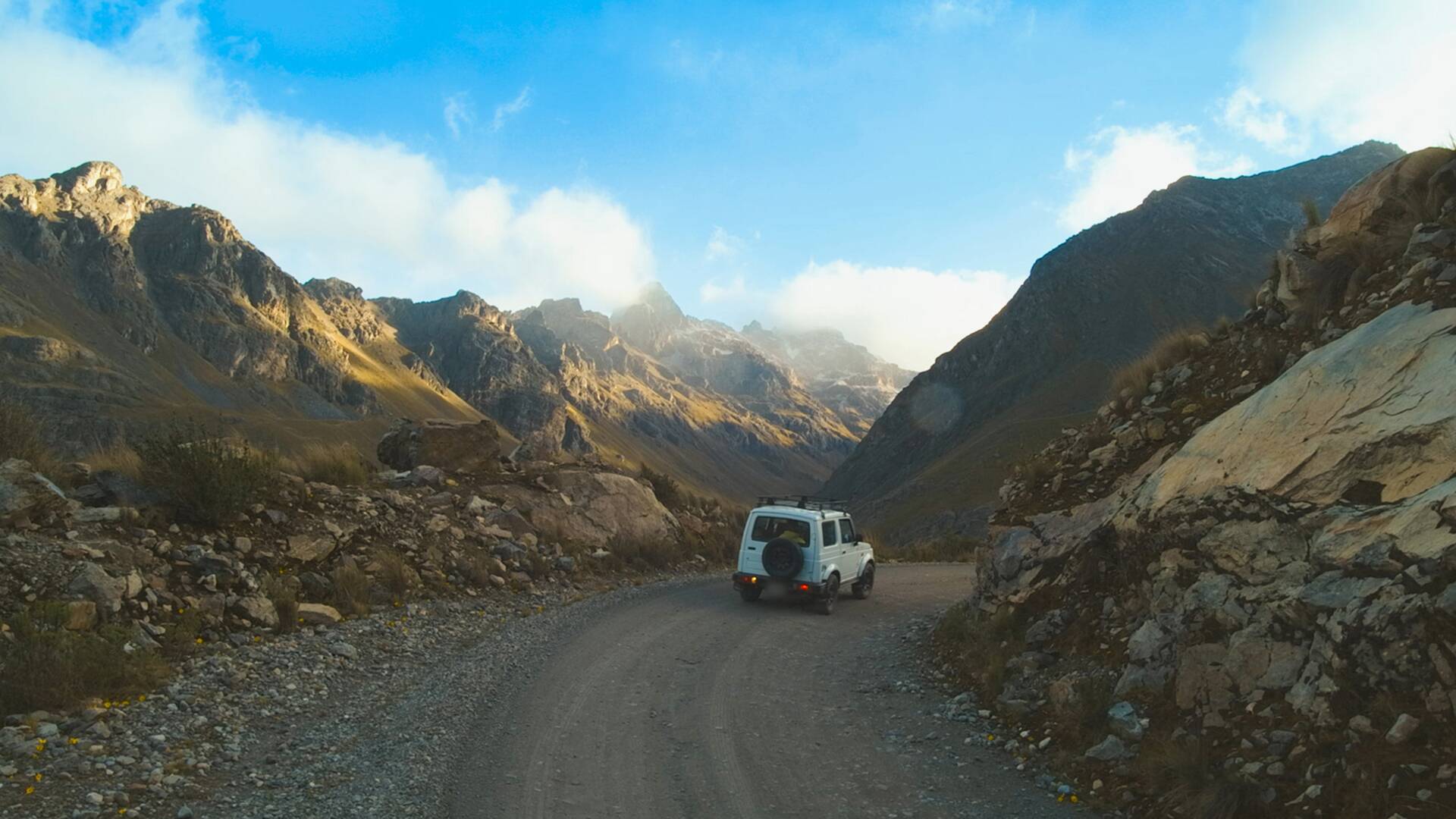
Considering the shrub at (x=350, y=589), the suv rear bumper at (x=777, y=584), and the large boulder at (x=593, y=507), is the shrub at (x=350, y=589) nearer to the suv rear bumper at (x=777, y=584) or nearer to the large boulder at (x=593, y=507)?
the large boulder at (x=593, y=507)

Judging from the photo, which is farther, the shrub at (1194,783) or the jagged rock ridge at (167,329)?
the jagged rock ridge at (167,329)

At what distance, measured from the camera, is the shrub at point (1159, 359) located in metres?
12.1

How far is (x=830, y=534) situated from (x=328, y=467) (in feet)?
35.7

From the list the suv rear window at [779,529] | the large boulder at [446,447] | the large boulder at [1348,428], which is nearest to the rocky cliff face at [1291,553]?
the large boulder at [1348,428]

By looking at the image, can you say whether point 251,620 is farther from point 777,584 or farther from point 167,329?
point 167,329

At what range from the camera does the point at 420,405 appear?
177625 mm

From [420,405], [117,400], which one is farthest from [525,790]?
[420,405]

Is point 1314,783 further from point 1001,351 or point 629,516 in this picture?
point 1001,351

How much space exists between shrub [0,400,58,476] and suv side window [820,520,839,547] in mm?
13278

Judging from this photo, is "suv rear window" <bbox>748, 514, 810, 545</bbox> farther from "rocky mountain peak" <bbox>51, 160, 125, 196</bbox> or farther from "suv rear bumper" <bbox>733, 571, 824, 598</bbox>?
"rocky mountain peak" <bbox>51, 160, 125, 196</bbox>

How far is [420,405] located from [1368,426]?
18691 centimetres

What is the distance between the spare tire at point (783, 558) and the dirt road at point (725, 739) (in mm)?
2380

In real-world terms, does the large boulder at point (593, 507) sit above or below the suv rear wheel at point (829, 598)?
above

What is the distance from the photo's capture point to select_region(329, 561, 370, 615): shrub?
11.9 meters
